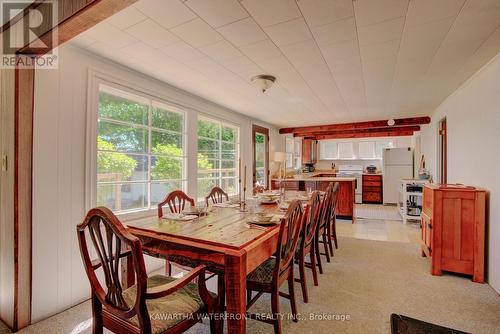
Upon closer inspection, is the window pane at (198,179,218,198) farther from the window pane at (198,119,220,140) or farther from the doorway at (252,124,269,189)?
the doorway at (252,124,269,189)

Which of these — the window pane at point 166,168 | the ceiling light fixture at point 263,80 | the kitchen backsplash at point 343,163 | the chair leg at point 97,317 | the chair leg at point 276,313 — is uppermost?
the ceiling light fixture at point 263,80

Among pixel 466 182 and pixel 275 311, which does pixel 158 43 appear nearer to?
pixel 275 311

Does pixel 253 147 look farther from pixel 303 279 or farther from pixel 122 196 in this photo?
pixel 303 279

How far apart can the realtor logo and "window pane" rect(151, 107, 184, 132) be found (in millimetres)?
1257

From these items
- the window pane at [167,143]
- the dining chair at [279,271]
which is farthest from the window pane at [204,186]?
the dining chair at [279,271]

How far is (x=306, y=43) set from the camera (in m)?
2.21

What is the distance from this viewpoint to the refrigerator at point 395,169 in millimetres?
7379

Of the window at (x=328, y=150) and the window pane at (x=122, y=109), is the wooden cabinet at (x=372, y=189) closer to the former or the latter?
the window at (x=328, y=150)

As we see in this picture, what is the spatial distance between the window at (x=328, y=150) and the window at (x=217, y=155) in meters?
5.50

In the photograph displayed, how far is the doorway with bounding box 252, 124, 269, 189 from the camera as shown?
5.80 meters

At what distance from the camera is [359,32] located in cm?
202

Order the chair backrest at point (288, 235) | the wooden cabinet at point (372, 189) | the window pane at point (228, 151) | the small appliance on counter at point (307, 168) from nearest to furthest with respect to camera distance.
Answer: the chair backrest at point (288, 235) → the window pane at point (228, 151) → the wooden cabinet at point (372, 189) → the small appliance on counter at point (307, 168)

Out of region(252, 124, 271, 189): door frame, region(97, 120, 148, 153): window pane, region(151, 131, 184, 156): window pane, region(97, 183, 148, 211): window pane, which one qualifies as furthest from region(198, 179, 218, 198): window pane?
region(252, 124, 271, 189): door frame

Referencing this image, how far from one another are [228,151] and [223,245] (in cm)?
348
